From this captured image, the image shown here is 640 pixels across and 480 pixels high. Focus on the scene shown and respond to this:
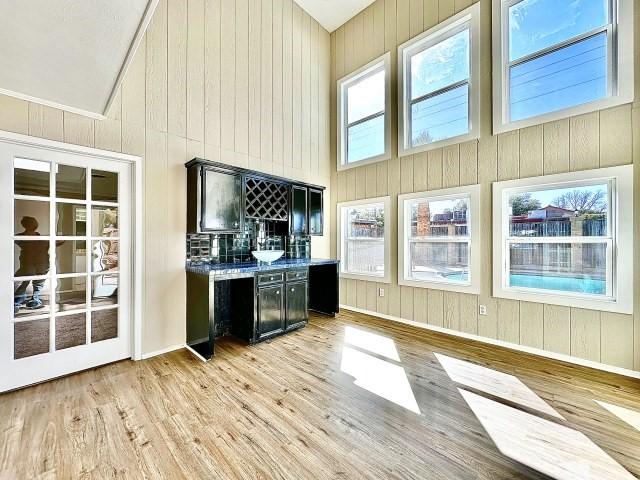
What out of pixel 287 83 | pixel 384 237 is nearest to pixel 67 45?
pixel 287 83

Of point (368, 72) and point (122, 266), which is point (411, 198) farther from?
point (122, 266)

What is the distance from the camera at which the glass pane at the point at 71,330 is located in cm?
238

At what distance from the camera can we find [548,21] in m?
2.95

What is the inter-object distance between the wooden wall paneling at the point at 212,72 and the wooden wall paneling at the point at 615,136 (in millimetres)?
4160

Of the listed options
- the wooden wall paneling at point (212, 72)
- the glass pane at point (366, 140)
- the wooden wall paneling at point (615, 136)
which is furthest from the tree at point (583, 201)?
the wooden wall paneling at point (212, 72)

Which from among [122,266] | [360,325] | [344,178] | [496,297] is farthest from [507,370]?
[122,266]

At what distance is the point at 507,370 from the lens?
2.53 meters

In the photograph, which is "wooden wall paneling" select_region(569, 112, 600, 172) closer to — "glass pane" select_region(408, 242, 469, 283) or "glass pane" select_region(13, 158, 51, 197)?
"glass pane" select_region(408, 242, 469, 283)

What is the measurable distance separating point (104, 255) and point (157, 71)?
6.80ft

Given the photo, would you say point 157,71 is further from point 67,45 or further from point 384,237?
point 384,237

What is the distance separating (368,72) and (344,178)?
5.99 ft

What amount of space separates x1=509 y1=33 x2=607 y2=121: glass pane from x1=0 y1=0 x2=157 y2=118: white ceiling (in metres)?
3.64

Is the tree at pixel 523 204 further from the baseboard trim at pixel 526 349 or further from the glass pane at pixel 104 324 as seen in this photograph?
the glass pane at pixel 104 324

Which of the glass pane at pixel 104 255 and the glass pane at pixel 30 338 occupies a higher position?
the glass pane at pixel 104 255
